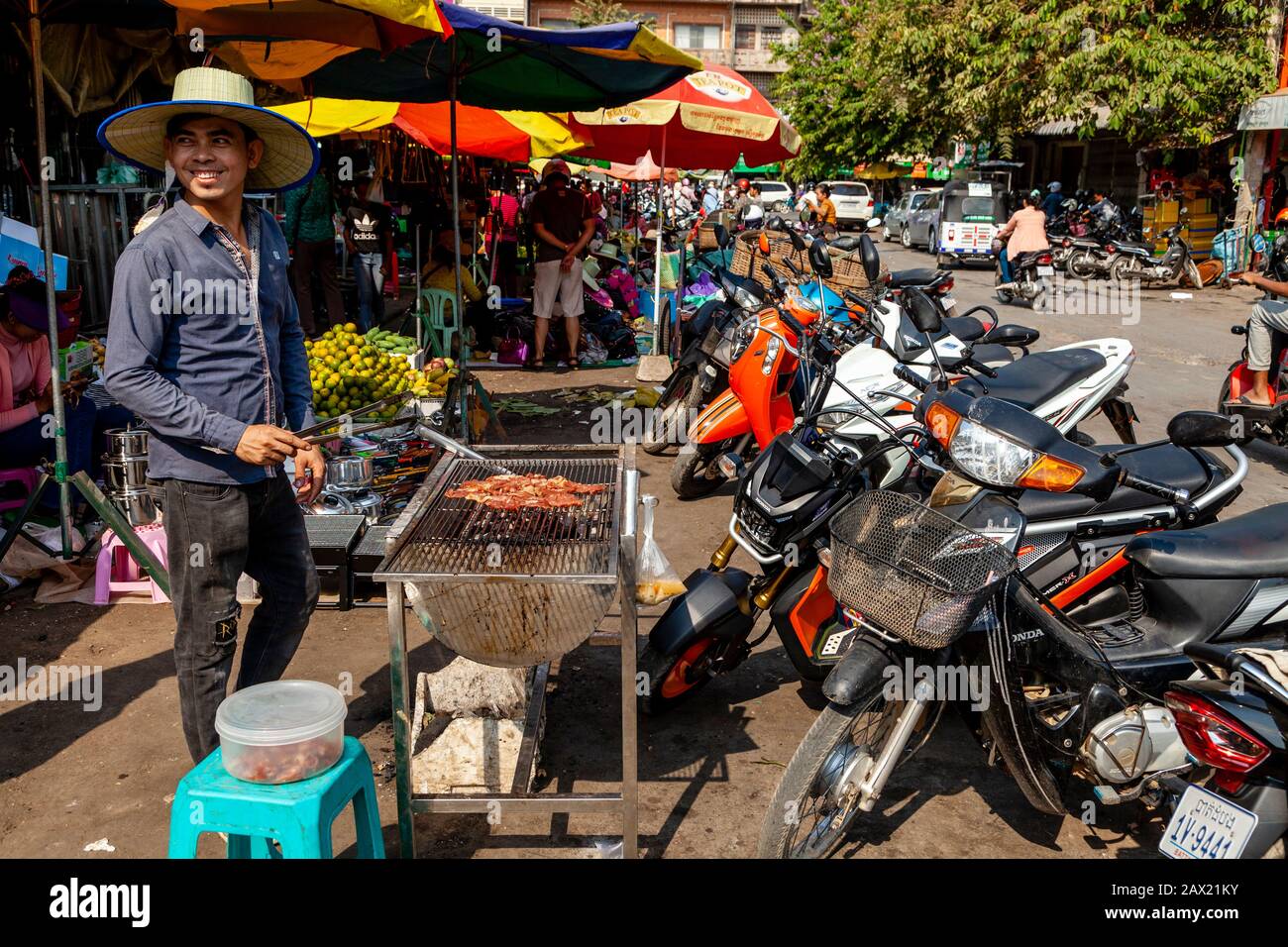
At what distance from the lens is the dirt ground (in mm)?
3344

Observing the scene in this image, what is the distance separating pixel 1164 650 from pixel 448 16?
15.3ft

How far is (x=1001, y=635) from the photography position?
3057 mm

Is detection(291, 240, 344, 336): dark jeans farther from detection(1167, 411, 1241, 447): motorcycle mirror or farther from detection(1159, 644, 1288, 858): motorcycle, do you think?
detection(1159, 644, 1288, 858): motorcycle

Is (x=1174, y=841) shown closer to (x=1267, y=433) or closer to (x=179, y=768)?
(x=179, y=768)

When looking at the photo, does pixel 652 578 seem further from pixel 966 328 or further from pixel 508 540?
pixel 966 328

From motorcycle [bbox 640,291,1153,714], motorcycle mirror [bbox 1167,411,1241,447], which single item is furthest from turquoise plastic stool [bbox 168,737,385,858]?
motorcycle mirror [bbox 1167,411,1241,447]

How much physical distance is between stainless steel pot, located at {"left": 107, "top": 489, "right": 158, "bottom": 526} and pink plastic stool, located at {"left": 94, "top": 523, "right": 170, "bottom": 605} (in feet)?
0.83

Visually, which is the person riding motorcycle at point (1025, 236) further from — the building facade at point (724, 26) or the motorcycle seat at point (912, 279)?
the building facade at point (724, 26)

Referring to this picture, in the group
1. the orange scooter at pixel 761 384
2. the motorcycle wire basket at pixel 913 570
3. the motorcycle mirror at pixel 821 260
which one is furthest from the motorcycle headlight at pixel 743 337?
the motorcycle wire basket at pixel 913 570

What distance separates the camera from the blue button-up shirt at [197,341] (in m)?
2.83

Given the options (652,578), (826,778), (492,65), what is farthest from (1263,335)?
(826,778)

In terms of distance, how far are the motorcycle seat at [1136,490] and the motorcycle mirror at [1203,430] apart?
0.71ft

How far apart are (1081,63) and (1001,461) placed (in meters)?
19.5
